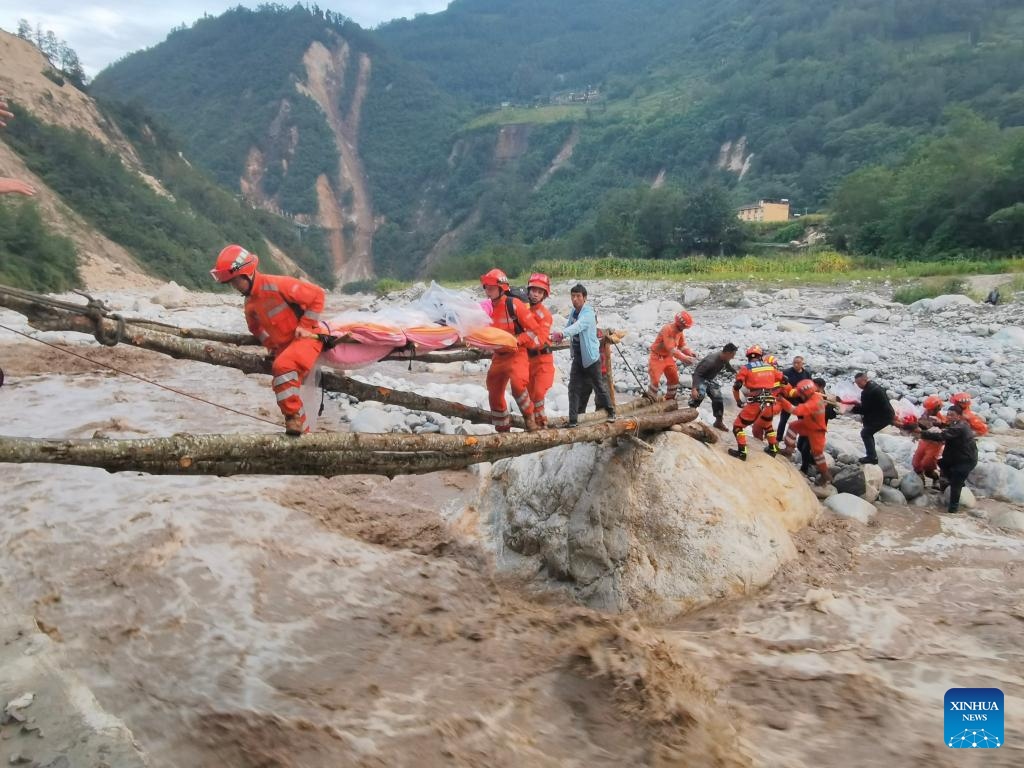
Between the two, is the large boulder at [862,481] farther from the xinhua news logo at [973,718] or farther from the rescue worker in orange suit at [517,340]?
the rescue worker in orange suit at [517,340]

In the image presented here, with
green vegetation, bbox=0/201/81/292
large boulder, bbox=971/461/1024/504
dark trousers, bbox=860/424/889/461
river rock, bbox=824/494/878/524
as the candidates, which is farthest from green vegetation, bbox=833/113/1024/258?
green vegetation, bbox=0/201/81/292

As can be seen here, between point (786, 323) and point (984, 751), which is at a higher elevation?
point (786, 323)

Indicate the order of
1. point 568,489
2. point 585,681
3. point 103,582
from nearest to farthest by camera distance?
point 585,681 < point 103,582 < point 568,489

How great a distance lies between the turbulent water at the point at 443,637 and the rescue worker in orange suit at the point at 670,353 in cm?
298

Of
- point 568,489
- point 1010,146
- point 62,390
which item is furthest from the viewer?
point 1010,146

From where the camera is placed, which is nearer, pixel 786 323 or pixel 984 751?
pixel 984 751

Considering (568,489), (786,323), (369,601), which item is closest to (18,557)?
(369,601)

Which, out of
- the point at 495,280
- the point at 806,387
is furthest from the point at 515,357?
the point at 806,387

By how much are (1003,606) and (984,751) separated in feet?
7.35

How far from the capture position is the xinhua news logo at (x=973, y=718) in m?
3.47

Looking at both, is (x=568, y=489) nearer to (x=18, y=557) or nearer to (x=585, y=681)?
(x=585, y=681)

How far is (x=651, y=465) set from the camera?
19.2 ft

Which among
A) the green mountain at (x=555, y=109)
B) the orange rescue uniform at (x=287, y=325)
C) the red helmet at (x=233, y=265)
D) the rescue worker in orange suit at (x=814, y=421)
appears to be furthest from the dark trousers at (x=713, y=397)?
the green mountain at (x=555, y=109)

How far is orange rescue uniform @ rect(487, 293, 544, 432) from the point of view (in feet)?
17.9
